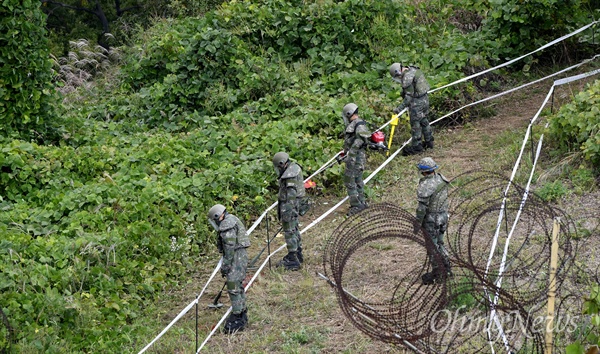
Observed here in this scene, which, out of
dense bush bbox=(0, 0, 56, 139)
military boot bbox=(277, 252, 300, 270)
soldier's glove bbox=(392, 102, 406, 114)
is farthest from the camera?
dense bush bbox=(0, 0, 56, 139)

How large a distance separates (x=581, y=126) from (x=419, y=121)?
2583mm

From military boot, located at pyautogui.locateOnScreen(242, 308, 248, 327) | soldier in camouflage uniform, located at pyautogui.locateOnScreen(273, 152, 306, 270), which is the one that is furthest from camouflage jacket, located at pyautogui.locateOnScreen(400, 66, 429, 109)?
military boot, located at pyautogui.locateOnScreen(242, 308, 248, 327)

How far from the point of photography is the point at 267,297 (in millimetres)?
9719

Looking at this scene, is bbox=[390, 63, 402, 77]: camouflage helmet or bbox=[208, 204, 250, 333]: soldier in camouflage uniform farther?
bbox=[390, 63, 402, 77]: camouflage helmet

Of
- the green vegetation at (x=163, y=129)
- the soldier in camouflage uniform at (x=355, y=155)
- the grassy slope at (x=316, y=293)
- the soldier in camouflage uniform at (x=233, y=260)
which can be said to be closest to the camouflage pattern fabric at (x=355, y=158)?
the soldier in camouflage uniform at (x=355, y=155)

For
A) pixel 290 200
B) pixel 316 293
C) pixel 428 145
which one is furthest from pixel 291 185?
pixel 428 145

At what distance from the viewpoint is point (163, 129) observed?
1498cm

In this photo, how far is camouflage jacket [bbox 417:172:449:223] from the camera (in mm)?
9227

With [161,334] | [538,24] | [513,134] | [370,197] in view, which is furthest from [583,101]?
[161,334]

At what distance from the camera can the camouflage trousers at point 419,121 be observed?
12.8 metres

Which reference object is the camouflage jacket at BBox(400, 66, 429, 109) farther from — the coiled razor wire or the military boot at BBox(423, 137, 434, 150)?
the coiled razor wire

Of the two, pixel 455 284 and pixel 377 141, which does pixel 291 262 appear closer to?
pixel 377 141

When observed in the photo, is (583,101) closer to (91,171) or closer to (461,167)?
(461,167)

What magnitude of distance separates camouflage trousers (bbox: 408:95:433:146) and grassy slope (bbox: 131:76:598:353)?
1.04ft
